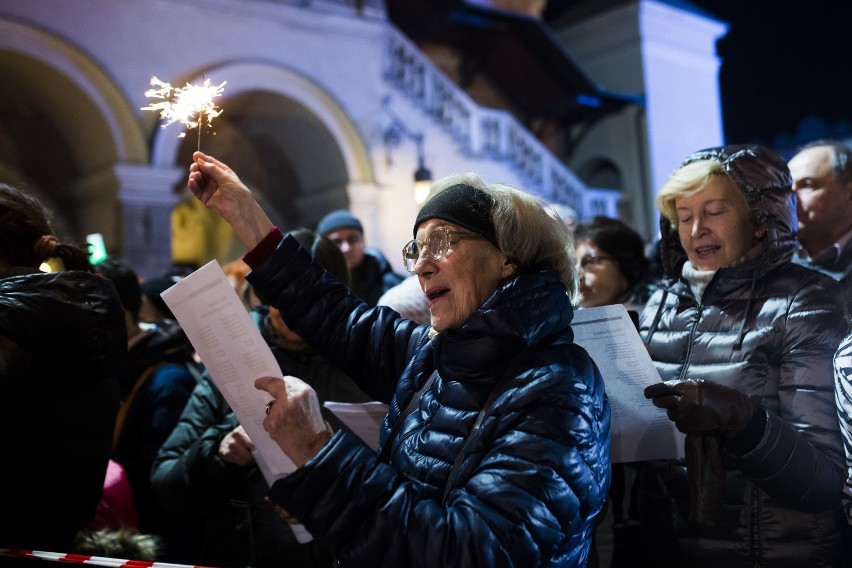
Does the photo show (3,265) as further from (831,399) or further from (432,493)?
(831,399)

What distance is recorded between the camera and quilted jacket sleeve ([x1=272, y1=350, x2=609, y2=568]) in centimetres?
152

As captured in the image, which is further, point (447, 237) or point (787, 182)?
point (787, 182)

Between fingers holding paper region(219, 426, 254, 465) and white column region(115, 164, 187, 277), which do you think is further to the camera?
white column region(115, 164, 187, 277)

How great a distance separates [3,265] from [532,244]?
5.63ft

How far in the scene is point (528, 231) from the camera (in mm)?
1989

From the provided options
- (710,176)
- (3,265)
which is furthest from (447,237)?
(3,265)

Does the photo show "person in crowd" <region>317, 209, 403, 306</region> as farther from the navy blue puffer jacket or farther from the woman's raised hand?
the navy blue puffer jacket

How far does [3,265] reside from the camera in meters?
2.46

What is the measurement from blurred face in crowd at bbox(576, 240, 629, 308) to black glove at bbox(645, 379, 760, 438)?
1.61 m

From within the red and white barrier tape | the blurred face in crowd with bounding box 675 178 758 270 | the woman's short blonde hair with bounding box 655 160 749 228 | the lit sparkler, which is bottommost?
the red and white barrier tape

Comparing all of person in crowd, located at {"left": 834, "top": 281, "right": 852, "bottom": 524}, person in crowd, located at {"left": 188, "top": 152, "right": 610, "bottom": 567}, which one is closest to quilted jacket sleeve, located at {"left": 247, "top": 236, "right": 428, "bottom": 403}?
person in crowd, located at {"left": 188, "top": 152, "right": 610, "bottom": 567}

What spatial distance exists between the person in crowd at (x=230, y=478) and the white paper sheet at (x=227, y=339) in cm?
58

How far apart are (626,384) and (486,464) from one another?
0.80 meters

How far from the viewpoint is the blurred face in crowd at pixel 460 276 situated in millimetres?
1964
